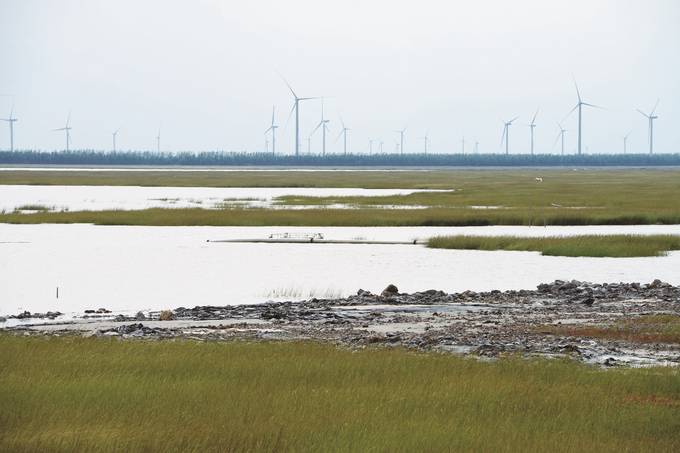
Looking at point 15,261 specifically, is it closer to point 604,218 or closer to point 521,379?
point 521,379

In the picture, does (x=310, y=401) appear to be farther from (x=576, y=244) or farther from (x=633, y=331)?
(x=576, y=244)

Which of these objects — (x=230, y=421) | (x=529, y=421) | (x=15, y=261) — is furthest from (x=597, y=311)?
(x=15, y=261)

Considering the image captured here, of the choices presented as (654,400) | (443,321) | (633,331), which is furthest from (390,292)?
(654,400)

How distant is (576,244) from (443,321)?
82.2 feet

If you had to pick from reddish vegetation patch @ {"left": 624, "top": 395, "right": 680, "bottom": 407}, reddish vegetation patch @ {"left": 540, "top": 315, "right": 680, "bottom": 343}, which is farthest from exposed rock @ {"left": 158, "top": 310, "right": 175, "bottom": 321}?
reddish vegetation patch @ {"left": 624, "top": 395, "right": 680, "bottom": 407}

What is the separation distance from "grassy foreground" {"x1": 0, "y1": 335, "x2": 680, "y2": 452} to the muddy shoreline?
6.06ft

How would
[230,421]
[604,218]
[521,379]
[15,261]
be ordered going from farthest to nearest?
1. [604,218]
2. [15,261]
3. [521,379]
4. [230,421]

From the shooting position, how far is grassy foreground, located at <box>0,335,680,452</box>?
16.1 metres

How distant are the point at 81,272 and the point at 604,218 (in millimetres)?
38766

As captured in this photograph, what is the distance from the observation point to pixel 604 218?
7381 centimetres

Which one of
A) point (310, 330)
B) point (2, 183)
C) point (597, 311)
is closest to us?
point (310, 330)

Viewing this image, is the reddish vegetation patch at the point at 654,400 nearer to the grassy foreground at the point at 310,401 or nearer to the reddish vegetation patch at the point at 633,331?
the grassy foreground at the point at 310,401

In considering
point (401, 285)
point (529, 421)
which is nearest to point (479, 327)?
point (529, 421)

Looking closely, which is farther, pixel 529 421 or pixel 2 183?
pixel 2 183
